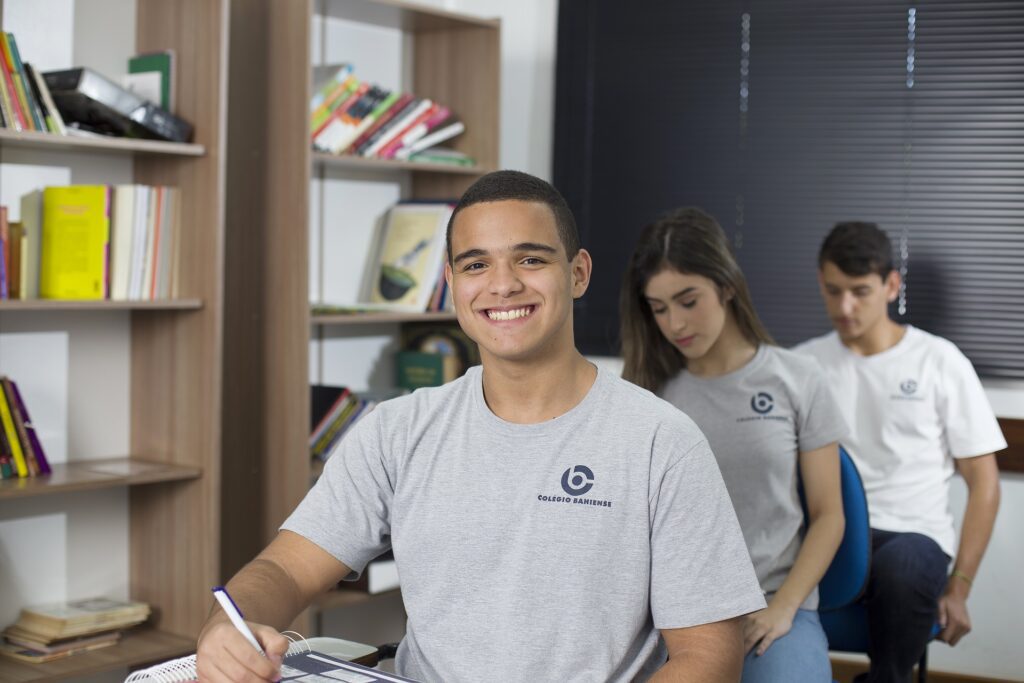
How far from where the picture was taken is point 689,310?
2.35m

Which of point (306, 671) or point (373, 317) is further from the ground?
point (373, 317)

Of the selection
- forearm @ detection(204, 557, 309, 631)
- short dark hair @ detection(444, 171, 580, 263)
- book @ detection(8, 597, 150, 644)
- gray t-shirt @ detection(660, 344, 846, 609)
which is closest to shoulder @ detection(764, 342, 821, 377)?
gray t-shirt @ detection(660, 344, 846, 609)

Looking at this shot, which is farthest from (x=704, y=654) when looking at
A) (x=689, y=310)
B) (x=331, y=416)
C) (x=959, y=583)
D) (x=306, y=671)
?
(x=331, y=416)

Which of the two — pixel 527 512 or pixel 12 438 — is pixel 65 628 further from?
pixel 527 512

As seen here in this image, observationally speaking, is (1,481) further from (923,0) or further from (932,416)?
(923,0)

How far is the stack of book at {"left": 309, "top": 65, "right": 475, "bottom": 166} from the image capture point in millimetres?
3540

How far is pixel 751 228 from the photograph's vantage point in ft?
12.9

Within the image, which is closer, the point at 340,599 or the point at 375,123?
the point at 340,599

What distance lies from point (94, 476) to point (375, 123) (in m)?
1.48

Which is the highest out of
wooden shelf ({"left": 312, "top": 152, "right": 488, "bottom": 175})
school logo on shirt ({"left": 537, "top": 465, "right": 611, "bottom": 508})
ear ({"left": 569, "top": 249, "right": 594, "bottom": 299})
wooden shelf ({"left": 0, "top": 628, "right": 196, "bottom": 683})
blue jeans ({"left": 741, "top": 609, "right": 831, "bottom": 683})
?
wooden shelf ({"left": 312, "top": 152, "right": 488, "bottom": 175})

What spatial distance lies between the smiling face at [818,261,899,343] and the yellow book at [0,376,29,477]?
7.44ft

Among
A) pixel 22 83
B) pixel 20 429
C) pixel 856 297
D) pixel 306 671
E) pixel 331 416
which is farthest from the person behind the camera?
pixel 331 416

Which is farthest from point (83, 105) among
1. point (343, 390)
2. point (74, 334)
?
point (343, 390)

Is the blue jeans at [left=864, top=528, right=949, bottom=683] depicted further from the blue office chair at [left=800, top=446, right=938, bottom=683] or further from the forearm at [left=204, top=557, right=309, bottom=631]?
the forearm at [left=204, top=557, right=309, bottom=631]
